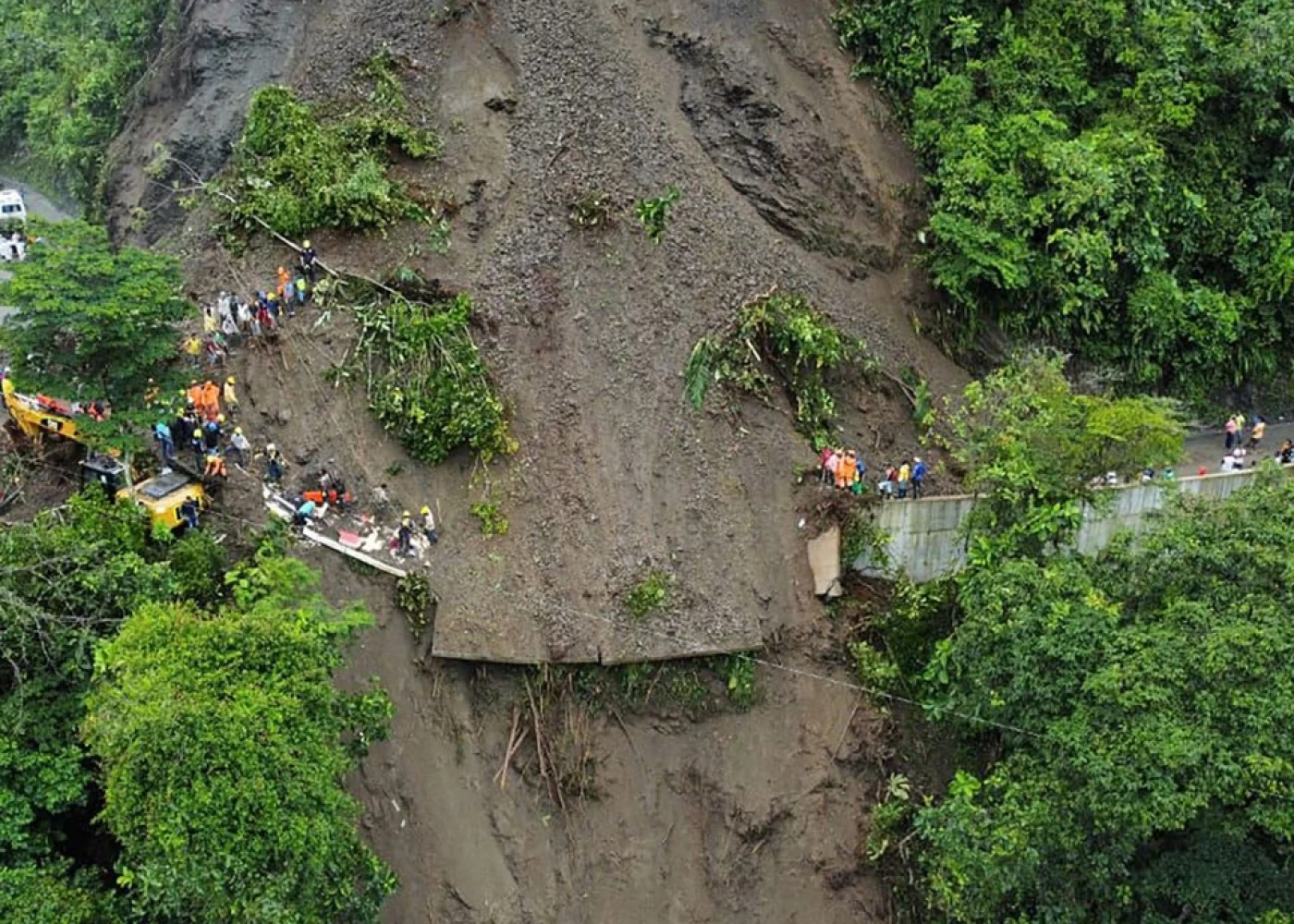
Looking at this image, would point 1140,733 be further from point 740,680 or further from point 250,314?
point 250,314

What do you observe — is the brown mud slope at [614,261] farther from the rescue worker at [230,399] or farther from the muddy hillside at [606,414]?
the rescue worker at [230,399]

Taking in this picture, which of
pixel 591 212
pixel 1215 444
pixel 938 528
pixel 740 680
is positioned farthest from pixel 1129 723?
pixel 591 212

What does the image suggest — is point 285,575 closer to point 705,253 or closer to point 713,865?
point 713,865

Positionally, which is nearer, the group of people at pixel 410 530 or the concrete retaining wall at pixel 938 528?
the group of people at pixel 410 530

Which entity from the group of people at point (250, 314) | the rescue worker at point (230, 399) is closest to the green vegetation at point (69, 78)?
the group of people at point (250, 314)

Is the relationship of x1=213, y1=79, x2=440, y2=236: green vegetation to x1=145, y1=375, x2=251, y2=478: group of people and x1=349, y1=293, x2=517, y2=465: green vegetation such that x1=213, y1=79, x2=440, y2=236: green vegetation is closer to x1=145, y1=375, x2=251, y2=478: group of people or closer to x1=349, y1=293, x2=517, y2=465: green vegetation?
x1=349, y1=293, x2=517, y2=465: green vegetation

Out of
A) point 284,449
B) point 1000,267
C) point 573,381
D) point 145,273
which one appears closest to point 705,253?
point 573,381
